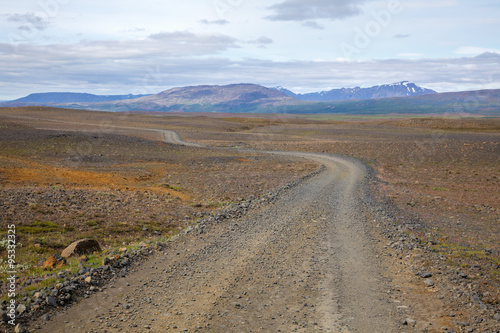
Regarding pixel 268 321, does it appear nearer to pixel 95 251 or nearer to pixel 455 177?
pixel 95 251

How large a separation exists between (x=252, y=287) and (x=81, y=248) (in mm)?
5535

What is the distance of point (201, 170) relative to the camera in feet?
106

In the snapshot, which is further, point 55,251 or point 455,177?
point 455,177

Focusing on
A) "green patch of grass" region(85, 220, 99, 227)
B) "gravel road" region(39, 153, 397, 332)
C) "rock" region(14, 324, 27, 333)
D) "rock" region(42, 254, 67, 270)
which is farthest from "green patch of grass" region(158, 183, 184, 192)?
"rock" region(14, 324, 27, 333)

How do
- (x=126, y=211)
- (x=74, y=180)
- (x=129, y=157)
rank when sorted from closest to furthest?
(x=126, y=211), (x=74, y=180), (x=129, y=157)

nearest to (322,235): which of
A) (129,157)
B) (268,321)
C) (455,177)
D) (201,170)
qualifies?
(268,321)

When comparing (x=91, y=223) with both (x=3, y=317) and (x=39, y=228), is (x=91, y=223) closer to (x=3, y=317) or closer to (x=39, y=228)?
(x=39, y=228)

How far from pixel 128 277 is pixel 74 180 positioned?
16272 millimetres

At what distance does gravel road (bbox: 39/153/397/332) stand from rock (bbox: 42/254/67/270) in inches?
84.7

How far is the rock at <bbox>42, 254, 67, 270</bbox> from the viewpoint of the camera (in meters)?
9.70

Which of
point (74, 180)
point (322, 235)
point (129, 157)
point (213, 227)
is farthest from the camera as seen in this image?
point (129, 157)

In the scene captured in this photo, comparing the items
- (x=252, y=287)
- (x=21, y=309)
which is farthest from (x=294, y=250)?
(x=21, y=309)

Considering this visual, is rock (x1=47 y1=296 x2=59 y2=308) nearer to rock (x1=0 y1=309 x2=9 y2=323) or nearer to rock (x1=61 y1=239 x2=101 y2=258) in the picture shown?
rock (x1=0 y1=309 x2=9 y2=323)

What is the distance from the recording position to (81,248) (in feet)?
35.7
